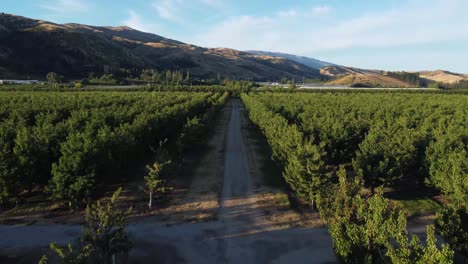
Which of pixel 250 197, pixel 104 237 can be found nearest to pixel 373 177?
pixel 250 197

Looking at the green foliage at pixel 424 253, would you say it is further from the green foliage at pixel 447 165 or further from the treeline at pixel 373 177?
the green foliage at pixel 447 165

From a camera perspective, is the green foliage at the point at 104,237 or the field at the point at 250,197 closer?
the green foliage at the point at 104,237

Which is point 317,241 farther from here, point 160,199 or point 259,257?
point 160,199

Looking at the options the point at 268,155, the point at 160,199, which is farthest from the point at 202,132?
the point at 160,199

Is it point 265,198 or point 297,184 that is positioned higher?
point 297,184

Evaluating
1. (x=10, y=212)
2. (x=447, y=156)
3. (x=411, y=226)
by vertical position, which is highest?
(x=447, y=156)

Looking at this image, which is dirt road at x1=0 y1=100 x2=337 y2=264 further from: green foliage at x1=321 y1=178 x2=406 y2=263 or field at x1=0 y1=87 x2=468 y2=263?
green foliage at x1=321 y1=178 x2=406 y2=263

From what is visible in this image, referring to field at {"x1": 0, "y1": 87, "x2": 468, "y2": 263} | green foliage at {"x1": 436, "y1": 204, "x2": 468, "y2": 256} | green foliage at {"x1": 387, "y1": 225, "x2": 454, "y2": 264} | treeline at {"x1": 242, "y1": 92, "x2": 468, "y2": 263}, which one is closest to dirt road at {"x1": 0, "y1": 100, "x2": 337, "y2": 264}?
field at {"x1": 0, "y1": 87, "x2": 468, "y2": 263}

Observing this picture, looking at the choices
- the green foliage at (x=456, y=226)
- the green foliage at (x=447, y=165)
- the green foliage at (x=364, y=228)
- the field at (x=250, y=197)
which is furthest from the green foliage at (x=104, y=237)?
the green foliage at (x=447, y=165)
